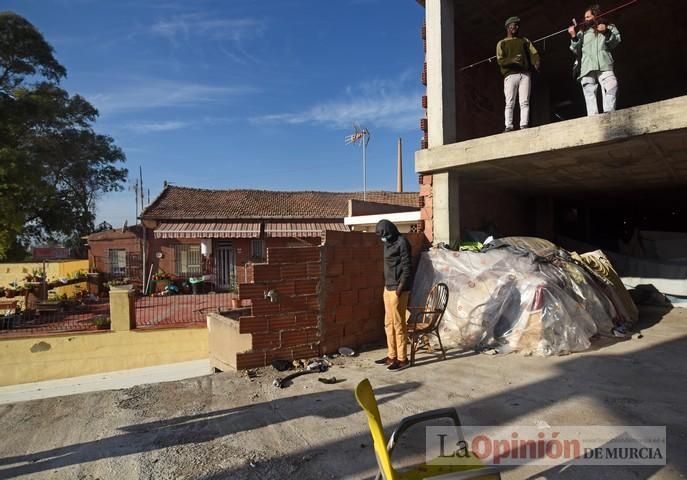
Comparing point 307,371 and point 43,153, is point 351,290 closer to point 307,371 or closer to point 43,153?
point 307,371

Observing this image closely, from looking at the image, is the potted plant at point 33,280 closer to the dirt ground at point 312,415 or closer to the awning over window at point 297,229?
the awning over window at point 297,229

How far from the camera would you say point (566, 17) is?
7.25 meters

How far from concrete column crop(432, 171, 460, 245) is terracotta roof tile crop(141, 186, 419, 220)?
50.8 ft

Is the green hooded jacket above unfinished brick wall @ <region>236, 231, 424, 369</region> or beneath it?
above

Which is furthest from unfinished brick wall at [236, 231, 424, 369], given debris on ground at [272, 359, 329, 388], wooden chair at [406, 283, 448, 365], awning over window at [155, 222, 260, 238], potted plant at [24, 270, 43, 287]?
potted plant at [24, 270, 43, 287]

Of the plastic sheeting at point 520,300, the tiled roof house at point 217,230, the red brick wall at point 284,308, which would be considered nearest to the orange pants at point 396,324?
the red brick wall at point 284,308

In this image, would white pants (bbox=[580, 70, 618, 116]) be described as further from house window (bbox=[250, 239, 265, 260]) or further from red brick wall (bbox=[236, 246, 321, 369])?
house window (bbox=[250, 239, 265, 260])

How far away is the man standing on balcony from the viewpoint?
232 inches

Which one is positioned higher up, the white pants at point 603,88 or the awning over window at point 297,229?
the white pants at point 603,88

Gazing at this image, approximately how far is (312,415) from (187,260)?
18827mm

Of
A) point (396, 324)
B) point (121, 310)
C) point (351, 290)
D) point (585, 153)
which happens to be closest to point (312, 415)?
point (396, 324)

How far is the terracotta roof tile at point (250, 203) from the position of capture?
2103 centimetres

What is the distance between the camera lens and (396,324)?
179 inches

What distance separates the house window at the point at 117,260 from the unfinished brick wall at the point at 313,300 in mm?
19349
